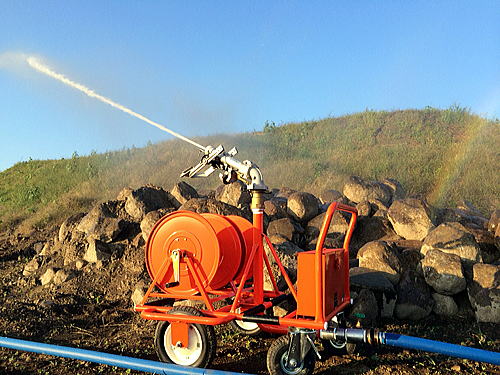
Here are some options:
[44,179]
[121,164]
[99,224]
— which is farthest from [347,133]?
[99,224]

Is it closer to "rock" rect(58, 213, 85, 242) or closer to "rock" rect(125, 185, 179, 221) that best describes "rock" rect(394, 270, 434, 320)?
"rock" rect(125, 185, 179, 221)

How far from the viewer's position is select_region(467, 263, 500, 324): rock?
21.0 feet

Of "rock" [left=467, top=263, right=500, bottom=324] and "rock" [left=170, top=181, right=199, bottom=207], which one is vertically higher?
"rock" [left=170, top=181, right=199, bottom=207]

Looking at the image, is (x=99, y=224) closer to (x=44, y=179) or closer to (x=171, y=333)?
(x=171, y=333)

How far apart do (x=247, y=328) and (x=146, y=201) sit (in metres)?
4.87

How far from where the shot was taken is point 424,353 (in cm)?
521

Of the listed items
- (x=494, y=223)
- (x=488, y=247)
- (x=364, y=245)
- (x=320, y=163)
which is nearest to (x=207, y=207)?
(x=364, y=245)

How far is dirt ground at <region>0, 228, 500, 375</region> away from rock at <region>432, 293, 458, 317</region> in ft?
0.50

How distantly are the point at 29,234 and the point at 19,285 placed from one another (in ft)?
18.2

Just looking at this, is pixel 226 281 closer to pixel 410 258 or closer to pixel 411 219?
pixel 410 258

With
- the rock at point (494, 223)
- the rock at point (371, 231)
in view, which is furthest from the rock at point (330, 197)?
the rock at point (494, 223)

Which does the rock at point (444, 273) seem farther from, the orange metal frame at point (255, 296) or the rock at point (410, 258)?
the orange metal frame at point (255, 296)

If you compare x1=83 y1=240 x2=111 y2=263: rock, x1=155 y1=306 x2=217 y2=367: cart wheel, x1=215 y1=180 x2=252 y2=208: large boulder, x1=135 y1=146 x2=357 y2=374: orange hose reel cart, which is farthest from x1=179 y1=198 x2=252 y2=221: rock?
x1=155 y1=306 x2=217 y2=367: cart wheel

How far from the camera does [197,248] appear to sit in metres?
4.93
